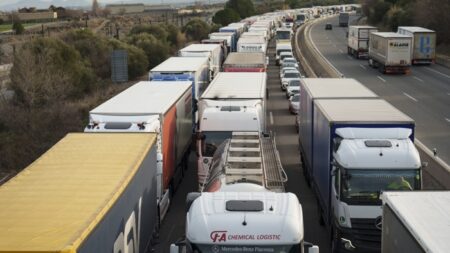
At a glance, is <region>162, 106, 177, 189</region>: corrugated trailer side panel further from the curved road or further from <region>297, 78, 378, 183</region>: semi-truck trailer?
the curved road

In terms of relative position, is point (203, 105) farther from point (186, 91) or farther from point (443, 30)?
point (443, 30)

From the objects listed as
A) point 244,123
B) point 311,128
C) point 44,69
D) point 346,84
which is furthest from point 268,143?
point 44,69

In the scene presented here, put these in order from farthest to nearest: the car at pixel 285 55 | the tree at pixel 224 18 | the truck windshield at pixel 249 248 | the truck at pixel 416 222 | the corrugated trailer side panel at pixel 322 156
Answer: the tree at pixel 224 18 → the car at pixel 285 55 → the corrugated trailer side panel at pixel 322 156 → the truck windshield at pixel 249 248 → the truck at pixel 416 222

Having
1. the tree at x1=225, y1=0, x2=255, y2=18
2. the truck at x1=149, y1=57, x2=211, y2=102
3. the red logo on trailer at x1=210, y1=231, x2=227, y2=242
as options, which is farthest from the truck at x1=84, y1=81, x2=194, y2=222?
the tree at x1=225, y1=0, x2=255, y2=18

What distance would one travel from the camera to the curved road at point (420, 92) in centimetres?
2519

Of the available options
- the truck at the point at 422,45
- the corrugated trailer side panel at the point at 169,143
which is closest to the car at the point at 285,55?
the truck at the point at 422,45

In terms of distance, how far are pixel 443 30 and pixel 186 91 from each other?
48667 mm

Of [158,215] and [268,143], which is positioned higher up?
[268,143]

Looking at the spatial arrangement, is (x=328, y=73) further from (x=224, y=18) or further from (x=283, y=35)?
(x=224, y=18)

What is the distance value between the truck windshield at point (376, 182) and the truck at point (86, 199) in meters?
3.96

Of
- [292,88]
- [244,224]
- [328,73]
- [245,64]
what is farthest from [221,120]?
[328,73]

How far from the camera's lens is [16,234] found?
23.3 ft

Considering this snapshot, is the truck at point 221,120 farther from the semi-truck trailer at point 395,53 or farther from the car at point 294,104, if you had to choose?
the semi-truck trailer at point 395,53

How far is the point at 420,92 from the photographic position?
1442 inches
